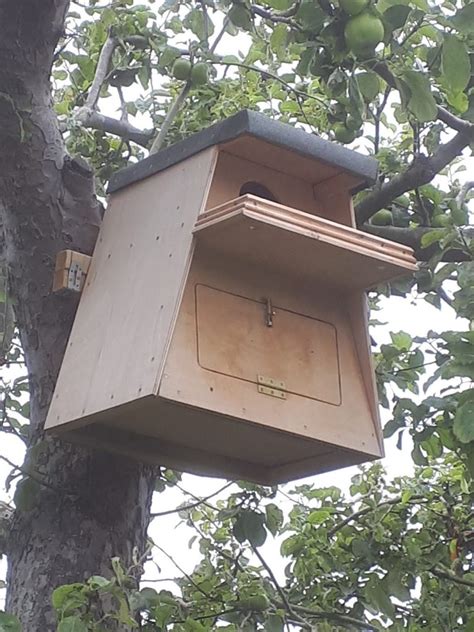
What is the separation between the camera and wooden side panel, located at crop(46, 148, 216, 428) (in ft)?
5.97

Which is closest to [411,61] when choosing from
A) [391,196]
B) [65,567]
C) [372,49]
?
[391,196]

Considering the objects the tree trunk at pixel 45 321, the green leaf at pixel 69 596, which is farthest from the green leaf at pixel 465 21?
the green leaf at pixel 69 596

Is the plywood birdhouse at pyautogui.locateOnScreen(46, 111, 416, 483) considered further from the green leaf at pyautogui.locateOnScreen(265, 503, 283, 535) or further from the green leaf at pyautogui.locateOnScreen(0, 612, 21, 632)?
the green leaf at pyautogui.locateOnScreen(0, 612, 21, 632)

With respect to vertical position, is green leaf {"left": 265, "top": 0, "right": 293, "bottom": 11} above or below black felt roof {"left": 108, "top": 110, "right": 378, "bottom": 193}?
above

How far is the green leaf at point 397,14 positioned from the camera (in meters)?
1.90

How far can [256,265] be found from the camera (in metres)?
1.96

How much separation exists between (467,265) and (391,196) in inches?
11.6

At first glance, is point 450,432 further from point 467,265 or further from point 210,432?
point 210,432

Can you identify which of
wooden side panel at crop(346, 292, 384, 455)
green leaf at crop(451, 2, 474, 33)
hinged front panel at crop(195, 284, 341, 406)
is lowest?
hinged front panel at crop(195, 284, 341, 406)

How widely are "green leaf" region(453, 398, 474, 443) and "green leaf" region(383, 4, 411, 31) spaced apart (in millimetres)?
637

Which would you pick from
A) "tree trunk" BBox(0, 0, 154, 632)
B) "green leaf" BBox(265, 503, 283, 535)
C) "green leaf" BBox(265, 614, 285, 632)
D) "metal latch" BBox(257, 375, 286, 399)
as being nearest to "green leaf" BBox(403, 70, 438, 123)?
"metal latch" BBox(257, 375, 286, 399)

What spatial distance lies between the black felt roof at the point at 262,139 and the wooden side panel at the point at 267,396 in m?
0.21

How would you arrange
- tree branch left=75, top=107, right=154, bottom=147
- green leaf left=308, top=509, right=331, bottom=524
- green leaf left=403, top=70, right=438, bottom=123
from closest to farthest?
1. green leaf left=403, top=70, right=438, bottom=123
2. green leaf left=308, top=509, right=331, bottom=524
3. tree branch left=75, top=107, right=154, bottom=147

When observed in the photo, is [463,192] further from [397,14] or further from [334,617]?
[334,617]
